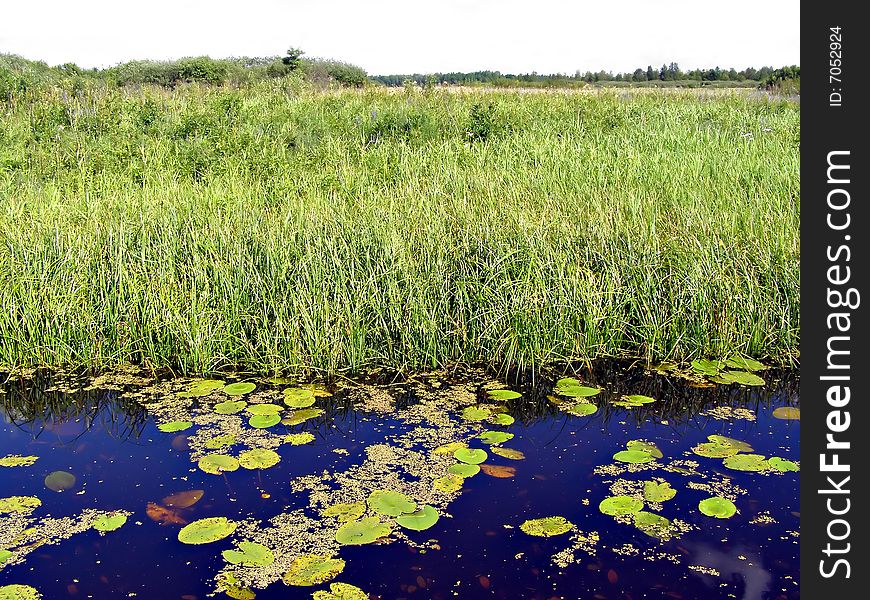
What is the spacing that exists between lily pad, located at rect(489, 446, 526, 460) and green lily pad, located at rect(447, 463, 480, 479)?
0.54 feet

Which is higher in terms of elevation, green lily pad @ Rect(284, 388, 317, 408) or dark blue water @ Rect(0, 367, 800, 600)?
green lily pad @ Rect(284, 388, 317, 408)

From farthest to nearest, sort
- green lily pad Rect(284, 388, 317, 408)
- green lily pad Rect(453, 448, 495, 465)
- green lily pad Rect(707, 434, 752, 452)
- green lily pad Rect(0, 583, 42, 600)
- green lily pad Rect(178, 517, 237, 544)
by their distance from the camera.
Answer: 1. green lily pad Rect(284, 388, 317, 408)
2. green lily pad Rect(707, 434, 752, 452)
3. green lily pad Rect(453, 448, 495, 465)
4. green lily pad Rect(178, 517, 237, 544)
5. green lily pad Rect(0, 583, 42, 600)

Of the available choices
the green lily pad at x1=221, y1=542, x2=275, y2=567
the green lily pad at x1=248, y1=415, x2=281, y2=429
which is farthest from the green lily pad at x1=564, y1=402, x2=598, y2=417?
the green lily pad at x1=221, y1=542, x2=275, y2=567

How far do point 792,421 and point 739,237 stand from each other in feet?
5.24

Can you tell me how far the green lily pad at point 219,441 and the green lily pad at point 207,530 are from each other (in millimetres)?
613

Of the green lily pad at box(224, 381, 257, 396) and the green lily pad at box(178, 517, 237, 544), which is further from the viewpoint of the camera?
the green lily pad at box(224, 381, 257, 396)

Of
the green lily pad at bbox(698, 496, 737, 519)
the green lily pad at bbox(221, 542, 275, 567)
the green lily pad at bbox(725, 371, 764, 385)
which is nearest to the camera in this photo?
the green lily pad at bbox(221, 542, 275, 567)

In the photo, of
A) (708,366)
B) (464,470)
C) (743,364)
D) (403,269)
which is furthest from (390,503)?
(743,364)

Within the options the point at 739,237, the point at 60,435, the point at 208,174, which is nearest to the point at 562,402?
the point at 739,237

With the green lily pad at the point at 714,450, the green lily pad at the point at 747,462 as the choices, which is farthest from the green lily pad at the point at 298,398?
the green lily pad at the point at 747,462

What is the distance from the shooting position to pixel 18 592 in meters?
2.34

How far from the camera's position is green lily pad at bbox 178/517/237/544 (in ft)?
8.56

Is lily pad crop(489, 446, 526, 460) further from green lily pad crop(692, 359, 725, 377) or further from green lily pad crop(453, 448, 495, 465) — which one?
green lily pad crop(692, 359, 725, 377)

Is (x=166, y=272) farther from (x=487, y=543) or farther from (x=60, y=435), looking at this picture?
(x=487, y=543)
